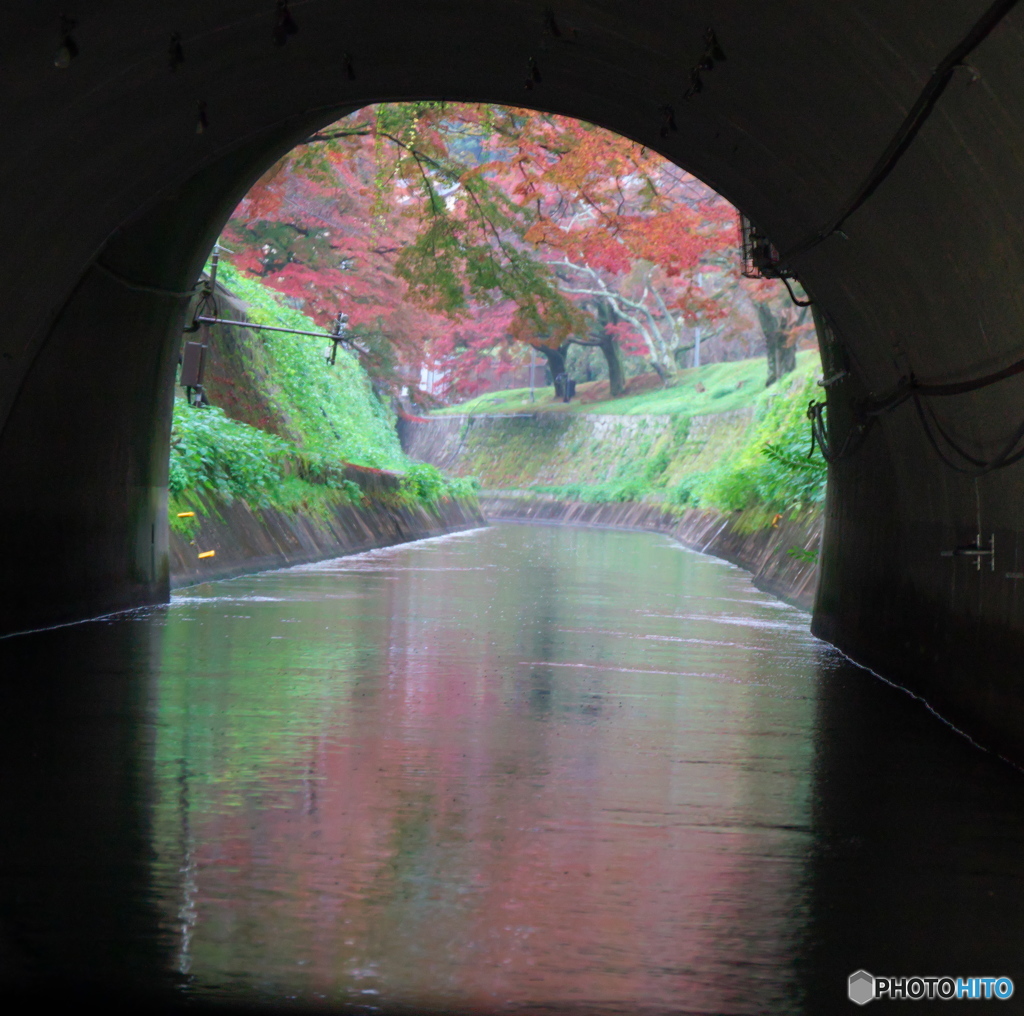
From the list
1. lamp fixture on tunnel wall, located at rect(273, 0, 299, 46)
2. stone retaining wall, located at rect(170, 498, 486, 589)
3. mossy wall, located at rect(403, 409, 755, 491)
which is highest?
mossy wall, located at rect(403, 409, 755, 491)

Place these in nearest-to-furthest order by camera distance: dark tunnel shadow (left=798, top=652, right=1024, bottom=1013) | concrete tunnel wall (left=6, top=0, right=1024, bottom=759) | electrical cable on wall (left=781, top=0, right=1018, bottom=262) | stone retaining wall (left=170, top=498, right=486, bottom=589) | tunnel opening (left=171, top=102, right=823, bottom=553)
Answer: dark tunnel shadow (left=798, top=652, right=1024, bottom=1013), electrical cable on wall (left=781, top=0, right=1018, bottom=262), concrete tunnel wall (left=6, top=0, right=1024, bottom=759), stone retaining wall (left=170, top=498, right=486, bottom=589), tunnel opening (left=171, top=102, right=823, bottom=553)

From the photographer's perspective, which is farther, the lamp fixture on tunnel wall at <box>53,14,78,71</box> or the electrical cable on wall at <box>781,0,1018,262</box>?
the lamp fixture on tunnel wall at <box>53,14,78,71</box>

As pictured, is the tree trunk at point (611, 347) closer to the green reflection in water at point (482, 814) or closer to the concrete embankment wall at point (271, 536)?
the concrete embankment wall at point (271, 536)

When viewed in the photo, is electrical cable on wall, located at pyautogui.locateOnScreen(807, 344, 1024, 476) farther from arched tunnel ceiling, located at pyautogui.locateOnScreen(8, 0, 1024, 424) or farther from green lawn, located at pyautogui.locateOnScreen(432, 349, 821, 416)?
green lawn, located at pyautogui.locateOnScreen(432, 349, 821, 416)

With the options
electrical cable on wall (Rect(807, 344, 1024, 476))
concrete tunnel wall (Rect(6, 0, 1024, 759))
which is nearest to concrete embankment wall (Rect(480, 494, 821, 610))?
concrete tunnel wall (Rect(6, 0, 1024, 759))

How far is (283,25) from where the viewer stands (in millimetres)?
7164

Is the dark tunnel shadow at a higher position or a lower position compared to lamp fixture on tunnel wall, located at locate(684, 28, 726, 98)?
lower

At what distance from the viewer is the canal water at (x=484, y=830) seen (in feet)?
11.8

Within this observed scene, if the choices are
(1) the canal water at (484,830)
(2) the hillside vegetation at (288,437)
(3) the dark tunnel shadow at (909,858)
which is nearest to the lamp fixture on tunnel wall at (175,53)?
(1) the canal water at (484,830)

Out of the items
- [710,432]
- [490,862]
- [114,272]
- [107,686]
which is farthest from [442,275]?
[710,432]

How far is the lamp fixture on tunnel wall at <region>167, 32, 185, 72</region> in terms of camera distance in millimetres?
7211

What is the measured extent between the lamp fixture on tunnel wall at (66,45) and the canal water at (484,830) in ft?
9.68

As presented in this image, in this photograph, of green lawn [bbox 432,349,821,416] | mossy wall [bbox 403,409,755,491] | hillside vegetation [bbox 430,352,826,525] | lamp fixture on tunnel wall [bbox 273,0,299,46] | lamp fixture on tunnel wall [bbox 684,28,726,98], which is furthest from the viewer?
green lawn [bbox 432,349,821,416]

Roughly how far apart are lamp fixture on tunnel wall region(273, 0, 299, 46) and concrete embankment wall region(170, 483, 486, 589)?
7860 millimetres
